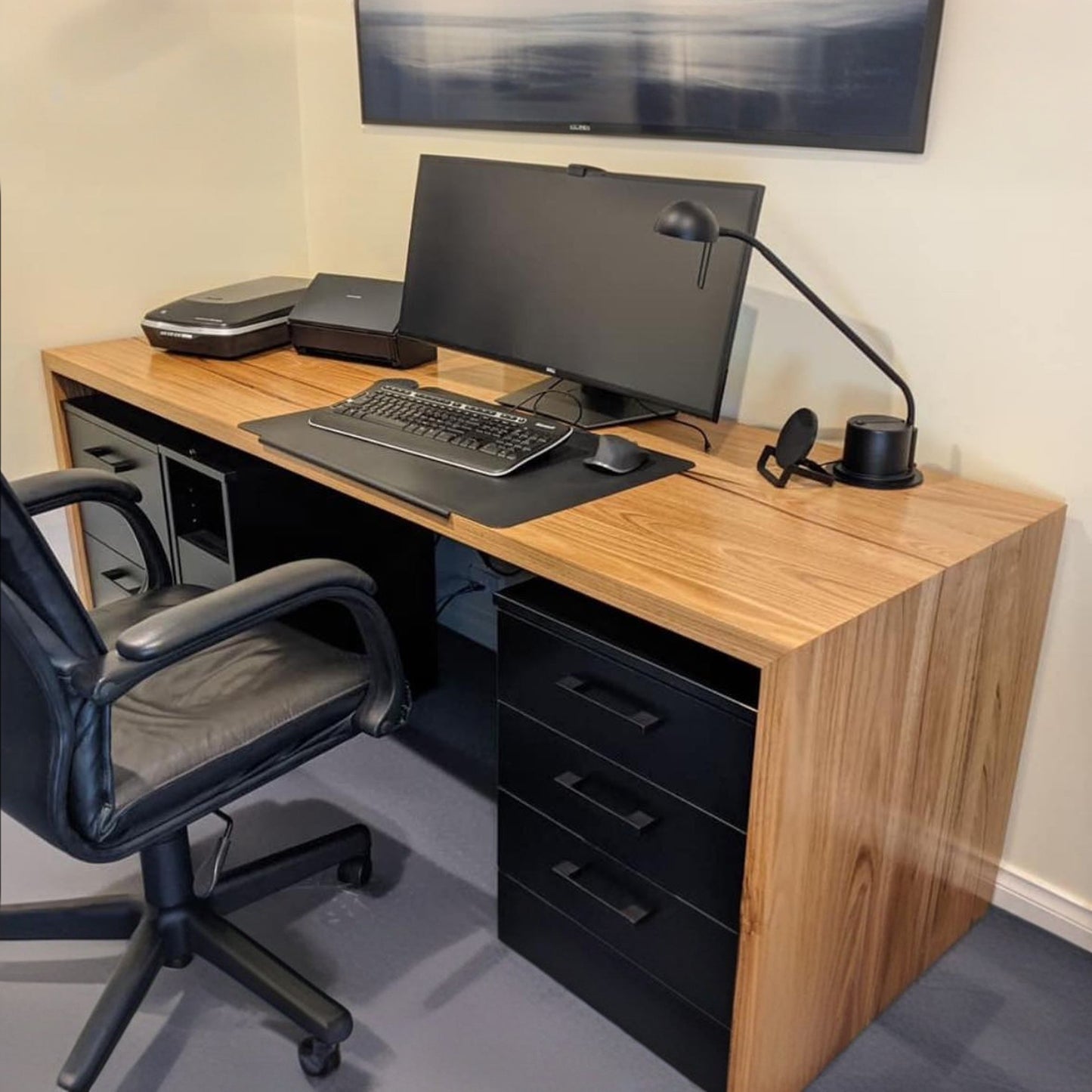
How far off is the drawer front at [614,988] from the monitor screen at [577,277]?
0.77 m

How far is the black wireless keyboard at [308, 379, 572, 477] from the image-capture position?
1.63 metres

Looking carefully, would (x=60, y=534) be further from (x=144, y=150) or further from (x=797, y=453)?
(x=797, y=453)

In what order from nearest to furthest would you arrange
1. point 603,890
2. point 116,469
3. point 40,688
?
point 40,688
point 603,890
point 116,469

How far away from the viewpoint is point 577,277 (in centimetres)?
181

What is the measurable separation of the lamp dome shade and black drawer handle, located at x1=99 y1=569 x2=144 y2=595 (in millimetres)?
1252

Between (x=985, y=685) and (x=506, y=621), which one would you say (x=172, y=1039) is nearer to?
(x=506, y=621)

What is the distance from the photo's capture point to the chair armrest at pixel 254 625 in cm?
120

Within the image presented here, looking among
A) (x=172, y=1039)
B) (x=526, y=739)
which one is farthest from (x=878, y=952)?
(x=172, y=1039)

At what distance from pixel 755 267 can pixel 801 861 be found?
959 millimetres

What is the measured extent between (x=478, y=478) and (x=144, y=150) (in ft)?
3.94

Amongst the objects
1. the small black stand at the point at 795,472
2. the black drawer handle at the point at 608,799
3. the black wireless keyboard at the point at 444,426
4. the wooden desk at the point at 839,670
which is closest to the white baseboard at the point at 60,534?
the wooden desk at the point at 839,670

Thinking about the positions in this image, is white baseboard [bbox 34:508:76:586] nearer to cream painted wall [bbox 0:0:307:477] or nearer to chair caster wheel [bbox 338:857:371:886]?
cream painted wall [bbox 0:0:307:477]

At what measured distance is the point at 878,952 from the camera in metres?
1.56

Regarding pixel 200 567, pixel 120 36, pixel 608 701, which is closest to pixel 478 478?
pixel 608 701
